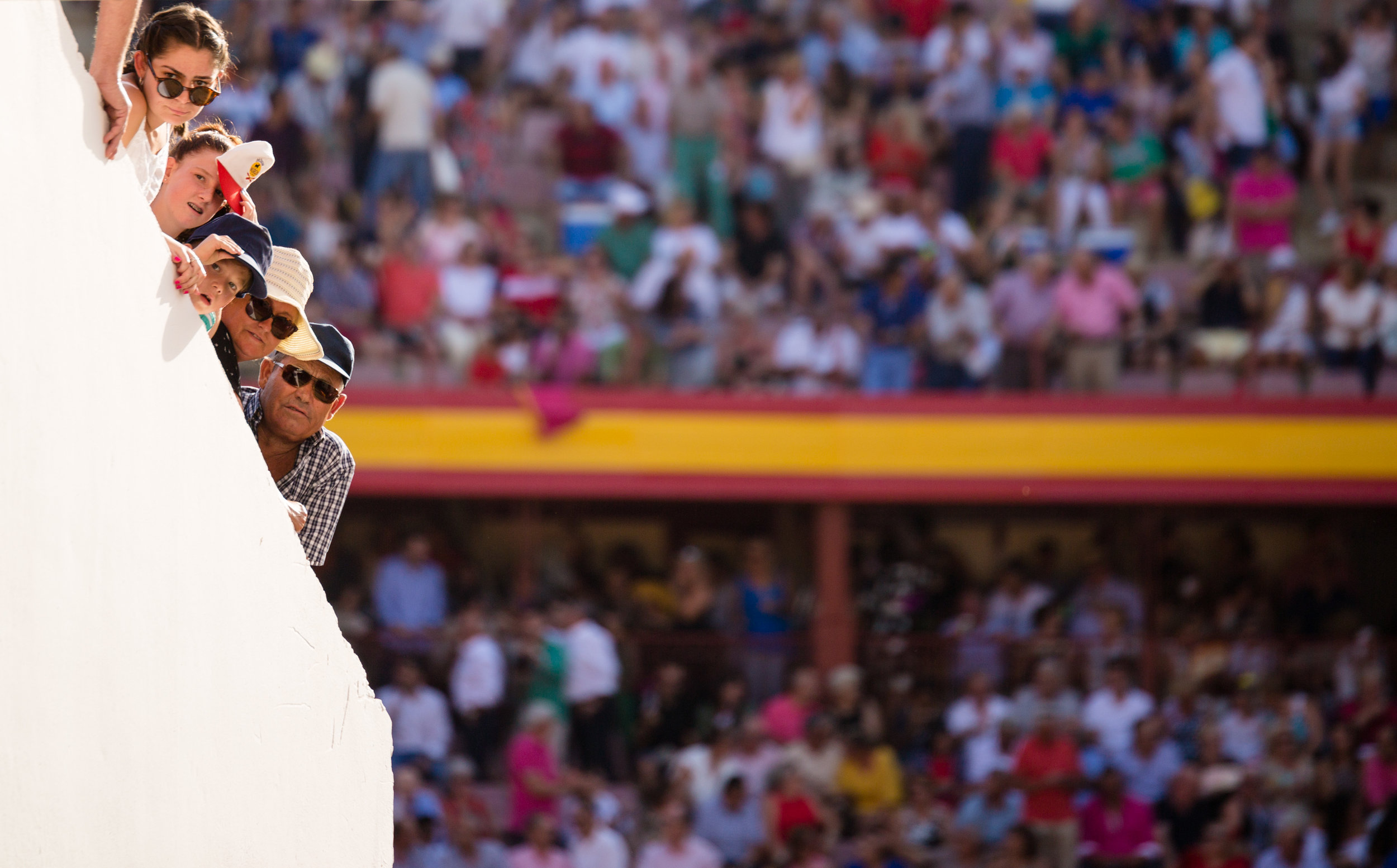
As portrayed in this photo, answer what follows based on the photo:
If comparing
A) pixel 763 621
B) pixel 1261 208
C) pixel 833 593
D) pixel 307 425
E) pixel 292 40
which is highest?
pixel 292 40

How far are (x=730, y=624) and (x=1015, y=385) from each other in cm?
244

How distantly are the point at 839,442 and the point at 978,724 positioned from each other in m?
2.25

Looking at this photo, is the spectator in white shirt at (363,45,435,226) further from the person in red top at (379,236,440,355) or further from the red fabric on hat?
the red fabric on hat

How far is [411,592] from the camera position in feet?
36.4

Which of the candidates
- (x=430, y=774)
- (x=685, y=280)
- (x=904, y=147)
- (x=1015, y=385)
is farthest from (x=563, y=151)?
(x=430, y=774)

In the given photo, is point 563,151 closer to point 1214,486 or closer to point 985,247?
point 985,247

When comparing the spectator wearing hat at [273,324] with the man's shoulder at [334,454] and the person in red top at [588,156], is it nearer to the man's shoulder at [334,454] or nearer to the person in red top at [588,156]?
the man's shoulder at [334,454]

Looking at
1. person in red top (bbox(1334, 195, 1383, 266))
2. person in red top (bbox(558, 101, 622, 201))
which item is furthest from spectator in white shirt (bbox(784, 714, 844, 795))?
person in red top (bbox(1334, 195, 1383, 266))

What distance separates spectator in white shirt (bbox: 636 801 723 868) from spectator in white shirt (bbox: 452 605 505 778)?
4.37ft

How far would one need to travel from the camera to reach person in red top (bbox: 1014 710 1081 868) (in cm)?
998

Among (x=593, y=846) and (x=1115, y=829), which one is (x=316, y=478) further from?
(x=1115, y=829)

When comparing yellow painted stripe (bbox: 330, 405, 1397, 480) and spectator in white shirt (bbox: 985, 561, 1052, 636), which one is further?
yellow painted stripe (bbox: 330, 405, 1397, 480)

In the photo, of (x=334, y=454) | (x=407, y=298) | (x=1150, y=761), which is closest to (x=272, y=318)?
(x=334, y=454)

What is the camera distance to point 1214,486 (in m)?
11.9
